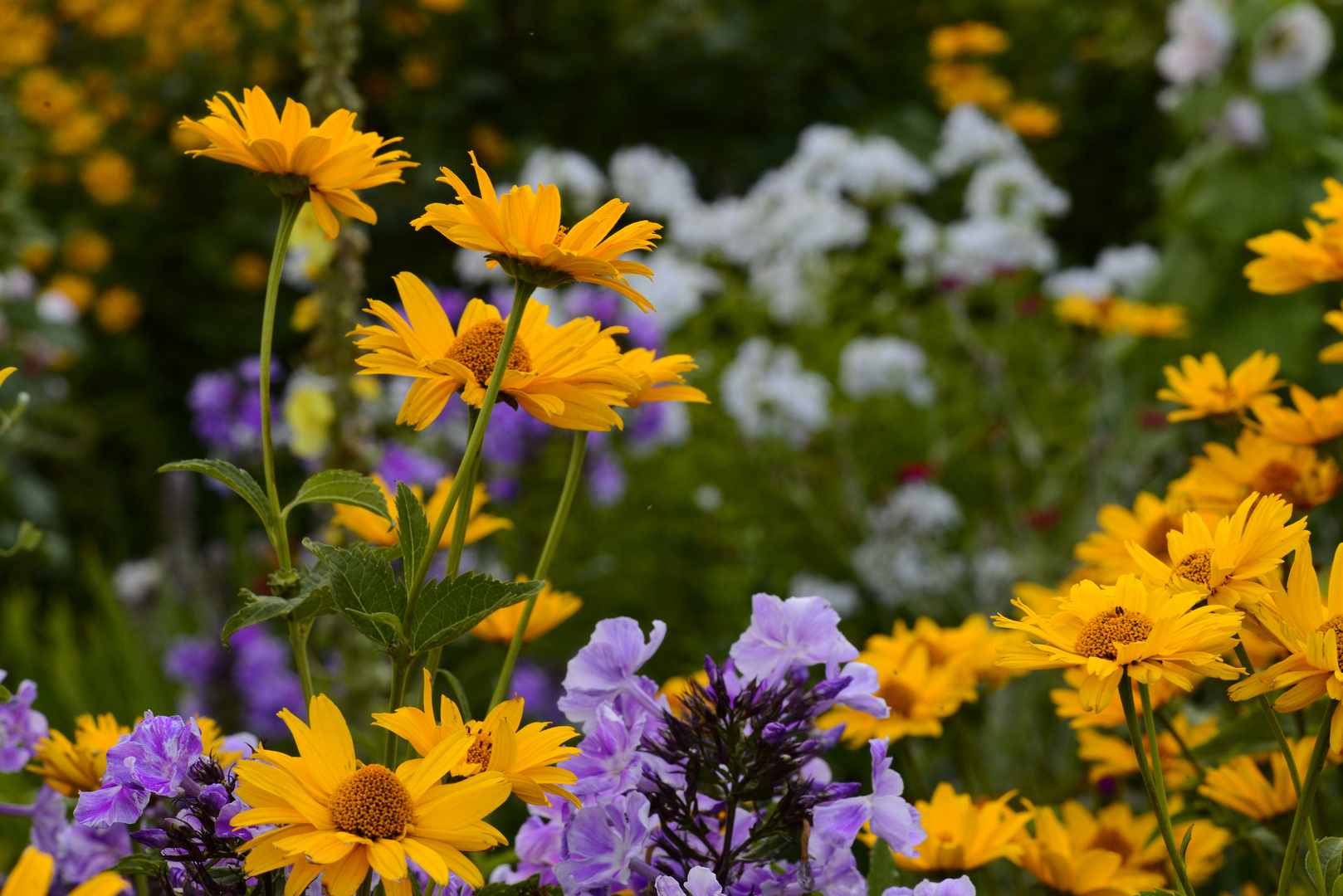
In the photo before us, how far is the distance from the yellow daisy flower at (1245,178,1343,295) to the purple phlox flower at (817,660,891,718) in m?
0.52

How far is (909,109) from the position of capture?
4.74 meters

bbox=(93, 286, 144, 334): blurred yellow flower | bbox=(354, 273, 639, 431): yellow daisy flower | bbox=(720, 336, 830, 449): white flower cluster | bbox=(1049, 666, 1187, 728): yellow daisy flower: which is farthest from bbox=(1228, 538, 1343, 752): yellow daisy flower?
bbox=(93, 286, 144, 334): blurred yellow flower

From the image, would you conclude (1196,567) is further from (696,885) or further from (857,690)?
(696,885)

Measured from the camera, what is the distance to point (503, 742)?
551mm

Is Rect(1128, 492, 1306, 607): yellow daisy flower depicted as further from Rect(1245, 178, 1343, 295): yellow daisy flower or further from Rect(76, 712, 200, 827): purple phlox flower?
Rect(76, 712, 200, 827): purple phlox flower

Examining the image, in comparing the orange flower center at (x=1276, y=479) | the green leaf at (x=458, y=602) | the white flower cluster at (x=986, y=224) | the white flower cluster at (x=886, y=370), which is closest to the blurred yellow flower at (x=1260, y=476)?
the orange flower center at (x=1276, y=479)

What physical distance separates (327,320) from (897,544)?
4.61ft

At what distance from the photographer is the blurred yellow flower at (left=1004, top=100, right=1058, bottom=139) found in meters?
4.35

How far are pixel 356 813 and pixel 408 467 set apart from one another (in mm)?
1405

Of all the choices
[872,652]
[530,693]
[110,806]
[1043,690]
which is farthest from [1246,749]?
[530,693]

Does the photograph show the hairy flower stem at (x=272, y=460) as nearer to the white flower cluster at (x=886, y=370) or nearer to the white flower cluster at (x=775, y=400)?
the white flower cluster at (x=775, y=400)

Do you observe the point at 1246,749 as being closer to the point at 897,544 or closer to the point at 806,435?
the point at 897,544

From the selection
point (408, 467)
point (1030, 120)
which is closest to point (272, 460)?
point (408, 467)

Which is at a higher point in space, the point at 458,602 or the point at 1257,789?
the point at 458,602
